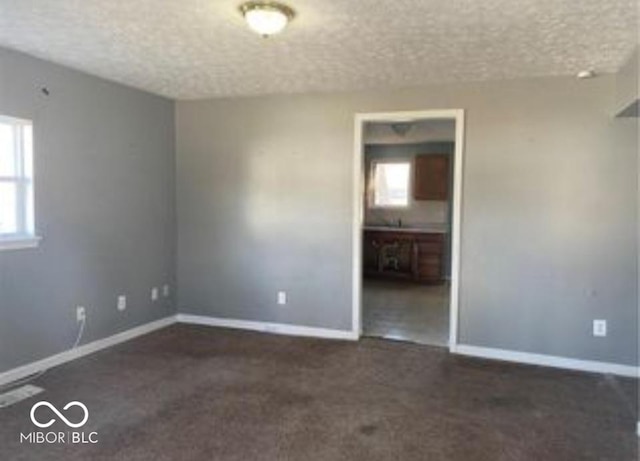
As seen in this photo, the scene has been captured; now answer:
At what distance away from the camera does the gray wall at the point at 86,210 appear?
3.56 m

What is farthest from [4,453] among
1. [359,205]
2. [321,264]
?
[359,205]

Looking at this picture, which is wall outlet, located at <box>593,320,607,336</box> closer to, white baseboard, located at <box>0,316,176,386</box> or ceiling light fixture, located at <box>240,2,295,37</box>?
ceiling light fixture, located at <box>240,2,295,37</box>

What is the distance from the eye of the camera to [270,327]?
16.3 ft

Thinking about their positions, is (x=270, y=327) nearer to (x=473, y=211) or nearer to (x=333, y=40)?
(x=473, y=211)

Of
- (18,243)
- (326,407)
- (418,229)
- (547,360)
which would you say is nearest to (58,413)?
(18,243)

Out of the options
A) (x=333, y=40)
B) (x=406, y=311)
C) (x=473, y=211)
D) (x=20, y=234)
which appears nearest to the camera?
(x=333, y=40)

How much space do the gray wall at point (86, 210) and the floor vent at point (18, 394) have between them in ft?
0.83

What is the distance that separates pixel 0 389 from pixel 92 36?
8.06ft

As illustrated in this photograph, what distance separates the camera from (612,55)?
11.0ft

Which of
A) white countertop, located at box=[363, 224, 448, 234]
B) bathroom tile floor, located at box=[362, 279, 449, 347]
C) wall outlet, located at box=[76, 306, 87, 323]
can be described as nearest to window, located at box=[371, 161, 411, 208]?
white countertop, located at box=[363, 224, 448, 234]

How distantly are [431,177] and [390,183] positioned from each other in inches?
30.9

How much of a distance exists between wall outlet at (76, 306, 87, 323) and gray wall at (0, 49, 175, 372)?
0.04 meters

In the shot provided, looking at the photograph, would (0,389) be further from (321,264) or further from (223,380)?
(321,264)

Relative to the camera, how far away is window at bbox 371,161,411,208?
8.27 meters
